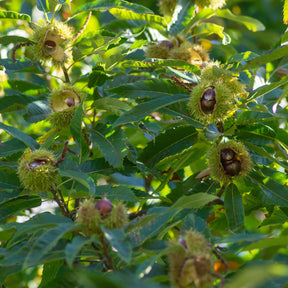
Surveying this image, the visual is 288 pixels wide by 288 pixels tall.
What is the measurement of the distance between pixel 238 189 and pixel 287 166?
294 millimetres

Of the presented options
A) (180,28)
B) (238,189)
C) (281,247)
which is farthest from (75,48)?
(281,247)

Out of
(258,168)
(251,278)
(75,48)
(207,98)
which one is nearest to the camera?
(251,278)

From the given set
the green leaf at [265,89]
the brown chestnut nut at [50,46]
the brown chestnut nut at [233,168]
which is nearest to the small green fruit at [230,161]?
the brown chestnut nut at [233,168]

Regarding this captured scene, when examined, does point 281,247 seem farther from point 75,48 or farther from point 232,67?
point 75,48

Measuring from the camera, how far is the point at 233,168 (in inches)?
74.4

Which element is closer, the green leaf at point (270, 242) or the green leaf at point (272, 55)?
the green leaf at point (270, 242)

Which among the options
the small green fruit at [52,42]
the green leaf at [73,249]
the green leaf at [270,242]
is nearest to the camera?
the green leaf at [73,249]

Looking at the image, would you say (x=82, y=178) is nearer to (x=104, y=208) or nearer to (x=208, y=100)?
(x=104, y=208)

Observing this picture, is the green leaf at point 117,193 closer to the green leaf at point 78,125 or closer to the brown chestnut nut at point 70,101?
the green leaf at point 78,125

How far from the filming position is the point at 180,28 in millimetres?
2586

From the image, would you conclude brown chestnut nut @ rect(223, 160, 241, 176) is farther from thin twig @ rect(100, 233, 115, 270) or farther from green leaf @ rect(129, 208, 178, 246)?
thin twig @ rect(100, 233, 115, 270)

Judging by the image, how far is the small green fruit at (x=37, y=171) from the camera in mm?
1738

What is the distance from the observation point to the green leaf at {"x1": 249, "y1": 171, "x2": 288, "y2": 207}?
1928 millimetres

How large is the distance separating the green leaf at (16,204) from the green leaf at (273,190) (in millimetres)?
896
